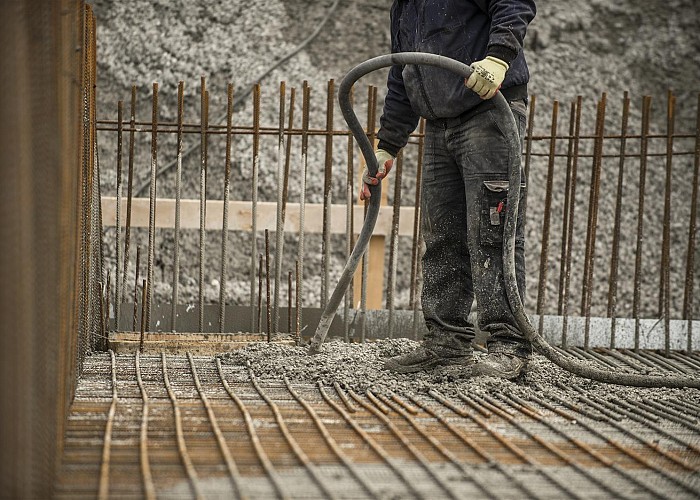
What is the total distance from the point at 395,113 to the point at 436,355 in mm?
1084

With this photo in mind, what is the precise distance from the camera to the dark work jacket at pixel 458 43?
342 centimetres

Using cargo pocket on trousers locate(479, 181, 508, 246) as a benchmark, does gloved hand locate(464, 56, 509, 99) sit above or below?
above

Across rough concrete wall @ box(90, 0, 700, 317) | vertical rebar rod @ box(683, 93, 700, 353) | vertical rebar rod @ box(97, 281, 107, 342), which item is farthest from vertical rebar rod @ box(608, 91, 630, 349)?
rough concrete wall @ box(90, 0, 700, 317)

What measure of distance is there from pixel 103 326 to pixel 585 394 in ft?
7.11

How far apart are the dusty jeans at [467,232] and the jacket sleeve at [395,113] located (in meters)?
0.20

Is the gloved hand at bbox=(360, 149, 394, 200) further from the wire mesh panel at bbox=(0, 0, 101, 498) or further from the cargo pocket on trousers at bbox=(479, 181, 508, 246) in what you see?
the wire mesh panel at bbox=(0, 0, 101, 498)

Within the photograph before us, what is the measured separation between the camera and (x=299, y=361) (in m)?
3.79

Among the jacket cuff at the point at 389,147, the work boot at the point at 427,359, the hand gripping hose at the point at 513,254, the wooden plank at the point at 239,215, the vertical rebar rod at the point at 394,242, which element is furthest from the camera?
the wooden plank at the point at 239,215

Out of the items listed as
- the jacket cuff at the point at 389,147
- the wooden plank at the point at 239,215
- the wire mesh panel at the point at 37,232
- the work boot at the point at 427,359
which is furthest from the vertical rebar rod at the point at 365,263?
the wire mesh panel at the point at 37,232

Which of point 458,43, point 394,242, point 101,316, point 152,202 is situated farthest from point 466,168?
point 152,202

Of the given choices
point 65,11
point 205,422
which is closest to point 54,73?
point 65,11

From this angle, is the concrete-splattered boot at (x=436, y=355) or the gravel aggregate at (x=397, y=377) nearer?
the gravel aggregate at (x=397, y=377)

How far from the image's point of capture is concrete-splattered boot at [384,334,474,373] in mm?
3783

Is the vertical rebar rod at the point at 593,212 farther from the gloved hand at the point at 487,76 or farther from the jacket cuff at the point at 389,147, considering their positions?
the gloved hand at the point at 487,76
